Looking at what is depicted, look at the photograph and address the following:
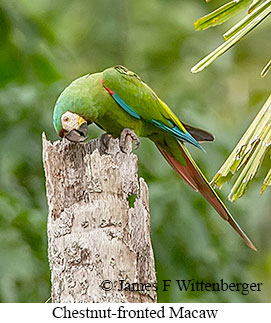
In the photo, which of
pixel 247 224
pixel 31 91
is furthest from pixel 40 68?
pixel 247 224

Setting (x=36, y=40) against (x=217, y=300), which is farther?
(x=36, y=40)

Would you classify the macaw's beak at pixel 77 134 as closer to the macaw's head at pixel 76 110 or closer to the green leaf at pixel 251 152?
the macaw's head at pixel 76 110

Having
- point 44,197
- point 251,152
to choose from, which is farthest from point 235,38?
point 44,197

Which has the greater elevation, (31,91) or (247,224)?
(31,91)

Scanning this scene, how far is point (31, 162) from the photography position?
309 centimetres

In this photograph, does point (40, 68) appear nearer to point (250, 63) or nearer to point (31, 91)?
point (31, 91)

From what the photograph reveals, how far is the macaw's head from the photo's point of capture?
6.41 feet

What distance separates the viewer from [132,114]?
223 centimetres

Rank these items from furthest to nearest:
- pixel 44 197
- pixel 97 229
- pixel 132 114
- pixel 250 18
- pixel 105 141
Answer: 1. pixel 44 197
2. pixel 132 114
3. pixel 105 141
4. pixel 97 229
5. pixel 250 18

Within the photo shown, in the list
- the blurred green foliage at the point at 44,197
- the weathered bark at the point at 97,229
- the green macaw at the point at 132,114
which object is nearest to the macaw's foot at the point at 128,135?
the green macaw at the point at 132,114

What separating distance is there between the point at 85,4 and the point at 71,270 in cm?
312

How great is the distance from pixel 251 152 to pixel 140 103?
1080 mm

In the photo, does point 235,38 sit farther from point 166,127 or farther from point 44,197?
point 44,197

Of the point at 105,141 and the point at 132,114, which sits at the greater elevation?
the point at 132,114
